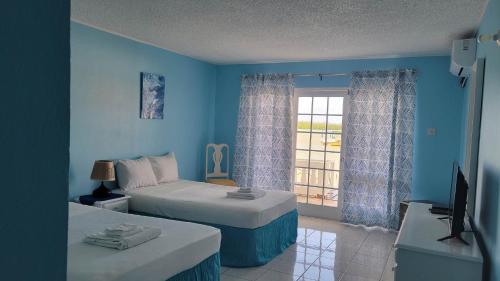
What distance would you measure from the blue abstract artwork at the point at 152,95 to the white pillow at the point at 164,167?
58 centimetres

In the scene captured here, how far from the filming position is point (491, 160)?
7.25 ft

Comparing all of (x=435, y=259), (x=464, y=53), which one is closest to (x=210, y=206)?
(x=435, y=259)

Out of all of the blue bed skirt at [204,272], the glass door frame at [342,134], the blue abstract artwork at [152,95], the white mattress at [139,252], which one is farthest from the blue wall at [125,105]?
the blue bed skirt at [204,272]

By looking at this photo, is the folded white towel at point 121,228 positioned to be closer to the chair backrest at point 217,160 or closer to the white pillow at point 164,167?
the white pillow at point 164,167

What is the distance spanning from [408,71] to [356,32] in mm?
1569

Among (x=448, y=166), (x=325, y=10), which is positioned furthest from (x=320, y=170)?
(x=325, y=10)

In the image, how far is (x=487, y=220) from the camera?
87.3 inches

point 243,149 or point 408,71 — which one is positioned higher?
point 408,71

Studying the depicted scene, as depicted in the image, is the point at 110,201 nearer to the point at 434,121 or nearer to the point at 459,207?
the point at 459,207

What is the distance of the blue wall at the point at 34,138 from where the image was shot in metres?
0.67

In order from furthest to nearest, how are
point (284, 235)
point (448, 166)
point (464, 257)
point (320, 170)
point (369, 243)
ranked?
point (320, 170) → point (448, 166) → point (369, 243) → point (284, 235) → point (464, 257)

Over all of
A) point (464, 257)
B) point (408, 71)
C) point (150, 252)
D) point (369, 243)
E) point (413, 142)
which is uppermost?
point (408, 71)

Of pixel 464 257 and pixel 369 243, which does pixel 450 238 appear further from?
pixel 369 243

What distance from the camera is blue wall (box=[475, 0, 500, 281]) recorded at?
1.98 metres
